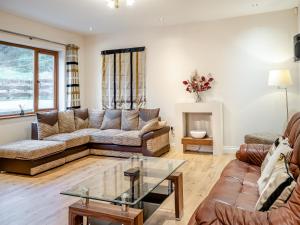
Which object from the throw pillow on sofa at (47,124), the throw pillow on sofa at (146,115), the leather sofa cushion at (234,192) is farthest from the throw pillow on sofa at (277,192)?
the throw pillow on sofa at (47,124)

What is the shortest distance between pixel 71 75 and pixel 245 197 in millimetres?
5004

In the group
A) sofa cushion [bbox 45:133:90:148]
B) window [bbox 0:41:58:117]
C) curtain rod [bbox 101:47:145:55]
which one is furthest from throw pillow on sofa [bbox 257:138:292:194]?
window [bbox 0:41:58:117]

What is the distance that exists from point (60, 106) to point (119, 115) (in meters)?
1.54

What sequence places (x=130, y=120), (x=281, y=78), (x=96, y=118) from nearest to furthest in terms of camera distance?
(x=281, y=78) < (x=130, y=120) < (x=96, y=118)

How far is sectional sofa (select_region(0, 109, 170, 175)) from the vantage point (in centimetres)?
397

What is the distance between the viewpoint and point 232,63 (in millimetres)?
5184

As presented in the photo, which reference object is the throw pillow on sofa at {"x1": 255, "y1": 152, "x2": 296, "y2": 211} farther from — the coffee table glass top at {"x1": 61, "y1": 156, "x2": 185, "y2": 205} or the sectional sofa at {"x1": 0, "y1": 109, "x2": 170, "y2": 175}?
the sectional sofa at {"x1": 0, "y1": 109, "x2": 170, "y2": 175}

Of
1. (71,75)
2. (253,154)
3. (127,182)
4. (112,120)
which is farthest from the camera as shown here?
(71,75)

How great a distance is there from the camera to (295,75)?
4758 millimetres

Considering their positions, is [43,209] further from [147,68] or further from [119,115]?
[147,68]

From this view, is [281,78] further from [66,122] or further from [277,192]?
[66,122]

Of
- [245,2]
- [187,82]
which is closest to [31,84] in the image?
[187,82]

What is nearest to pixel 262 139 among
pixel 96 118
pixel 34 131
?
pixel 96 118

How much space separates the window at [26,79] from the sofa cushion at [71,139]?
1.02 meters
